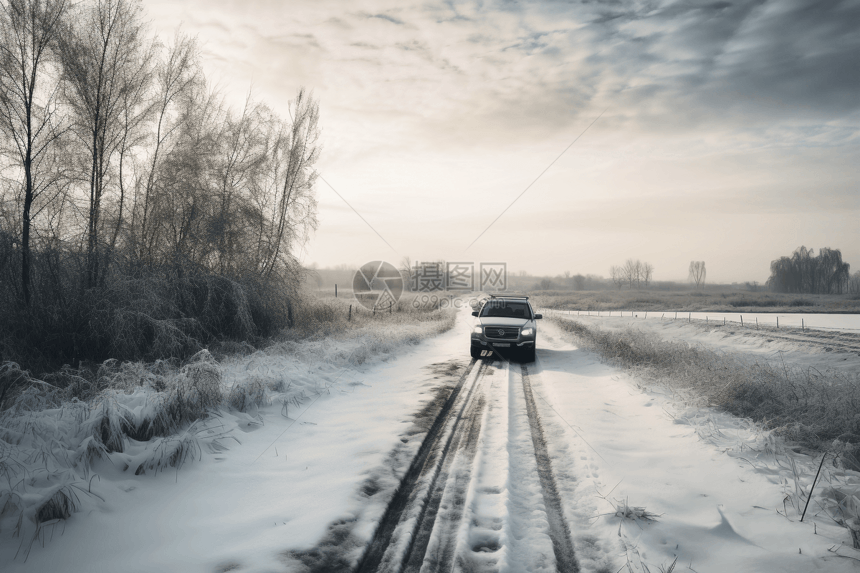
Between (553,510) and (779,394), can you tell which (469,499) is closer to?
(553,510)

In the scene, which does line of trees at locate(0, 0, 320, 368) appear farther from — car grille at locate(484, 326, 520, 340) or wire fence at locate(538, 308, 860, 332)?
wire fence at locate(538, 308, 860, 332)

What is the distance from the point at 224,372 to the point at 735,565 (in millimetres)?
8057

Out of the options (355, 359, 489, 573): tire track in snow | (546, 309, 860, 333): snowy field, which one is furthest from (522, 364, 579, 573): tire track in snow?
(546, 309, 860, 333): snowy field

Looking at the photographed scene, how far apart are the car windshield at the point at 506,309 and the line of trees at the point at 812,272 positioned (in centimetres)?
11200

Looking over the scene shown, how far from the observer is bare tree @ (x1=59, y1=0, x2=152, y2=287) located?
1037cm

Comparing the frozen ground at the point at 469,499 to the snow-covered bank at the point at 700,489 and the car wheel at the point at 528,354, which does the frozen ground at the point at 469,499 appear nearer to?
the snow-covered bank at the point at 700,489

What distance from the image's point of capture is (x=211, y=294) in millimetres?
11766

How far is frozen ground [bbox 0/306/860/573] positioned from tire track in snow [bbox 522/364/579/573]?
0.06 feet

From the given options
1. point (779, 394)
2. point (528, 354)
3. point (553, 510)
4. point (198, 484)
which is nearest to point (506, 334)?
point (528, 354)

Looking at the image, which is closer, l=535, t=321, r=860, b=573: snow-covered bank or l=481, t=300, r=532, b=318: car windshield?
l=535, t=321, r=860, b=573: snow-covered bank

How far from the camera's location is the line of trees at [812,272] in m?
87.1

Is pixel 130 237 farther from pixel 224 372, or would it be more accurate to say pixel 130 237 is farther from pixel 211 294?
pixel 224 372

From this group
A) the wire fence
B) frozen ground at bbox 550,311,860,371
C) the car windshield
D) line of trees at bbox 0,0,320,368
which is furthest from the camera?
the wire fence

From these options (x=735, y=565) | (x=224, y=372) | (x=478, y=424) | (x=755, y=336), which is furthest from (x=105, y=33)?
(x=755, y=336)
